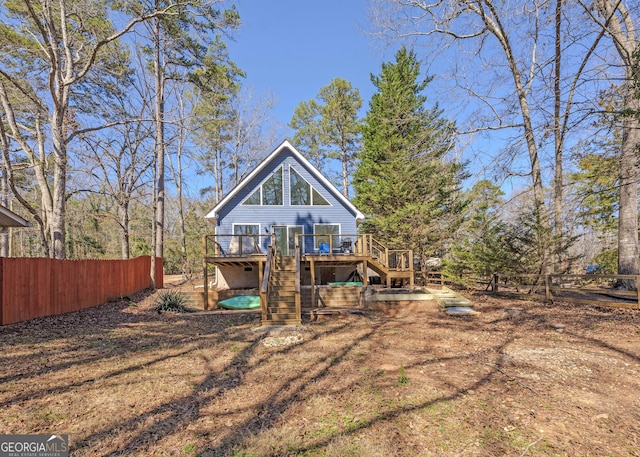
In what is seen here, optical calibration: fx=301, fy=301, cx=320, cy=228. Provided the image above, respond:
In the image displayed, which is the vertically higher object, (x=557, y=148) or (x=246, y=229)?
(x=557, y=148)

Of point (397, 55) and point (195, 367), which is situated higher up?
point (397, 55)

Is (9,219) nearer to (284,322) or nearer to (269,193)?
(284,322)

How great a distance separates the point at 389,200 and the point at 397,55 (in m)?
8.50

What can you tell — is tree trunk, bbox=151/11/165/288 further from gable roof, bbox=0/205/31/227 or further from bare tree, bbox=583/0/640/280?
bare tree, bbox=583/0/640/280

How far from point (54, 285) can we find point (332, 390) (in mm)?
8782

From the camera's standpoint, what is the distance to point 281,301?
8992 mm

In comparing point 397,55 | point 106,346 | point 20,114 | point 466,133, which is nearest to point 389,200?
point 466,133

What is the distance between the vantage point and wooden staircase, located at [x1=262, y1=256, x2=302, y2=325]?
826 centimetres

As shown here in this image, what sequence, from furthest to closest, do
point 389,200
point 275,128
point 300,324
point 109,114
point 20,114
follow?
point 275,128 → point 389,200 → point 109,114 → point 20,114 → point 300,324

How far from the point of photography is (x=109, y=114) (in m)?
15.1

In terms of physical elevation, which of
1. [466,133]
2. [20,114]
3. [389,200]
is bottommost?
[389,200]

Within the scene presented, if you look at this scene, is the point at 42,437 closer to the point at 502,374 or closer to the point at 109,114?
the point at 502,374

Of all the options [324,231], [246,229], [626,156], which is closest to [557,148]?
[626,156]

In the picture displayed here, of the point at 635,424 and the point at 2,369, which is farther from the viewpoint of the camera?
the point at 2,369
